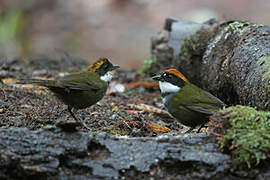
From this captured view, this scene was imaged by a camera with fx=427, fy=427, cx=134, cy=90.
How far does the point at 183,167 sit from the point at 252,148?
0.53m

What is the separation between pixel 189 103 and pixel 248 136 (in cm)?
157

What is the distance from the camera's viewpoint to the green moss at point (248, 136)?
3100 millimetres

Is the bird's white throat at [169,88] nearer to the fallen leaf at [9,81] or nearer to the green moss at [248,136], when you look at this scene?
the green moss at [248,136]

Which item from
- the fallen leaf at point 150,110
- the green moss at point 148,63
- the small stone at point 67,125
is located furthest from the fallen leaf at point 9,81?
the small stone at point 67,125

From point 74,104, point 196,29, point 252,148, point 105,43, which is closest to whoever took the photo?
point 252,148

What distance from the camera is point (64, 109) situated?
5566 millimetres

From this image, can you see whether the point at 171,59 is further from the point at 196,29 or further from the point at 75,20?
the point at 75,20

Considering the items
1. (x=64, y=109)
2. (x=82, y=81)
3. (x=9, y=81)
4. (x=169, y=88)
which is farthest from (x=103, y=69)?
(x=9, y=81)

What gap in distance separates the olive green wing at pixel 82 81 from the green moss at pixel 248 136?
2.04 meters

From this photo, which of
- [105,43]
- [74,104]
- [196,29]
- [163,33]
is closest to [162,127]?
[74,104]

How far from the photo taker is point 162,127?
16.5 feet

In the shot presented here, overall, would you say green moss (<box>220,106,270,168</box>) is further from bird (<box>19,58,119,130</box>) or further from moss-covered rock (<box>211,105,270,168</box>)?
bird (<box>19,58,119,130</box>)

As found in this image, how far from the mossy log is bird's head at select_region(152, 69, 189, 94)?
70 cm

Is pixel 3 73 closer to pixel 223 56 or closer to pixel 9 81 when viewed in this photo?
pixel 9 81
